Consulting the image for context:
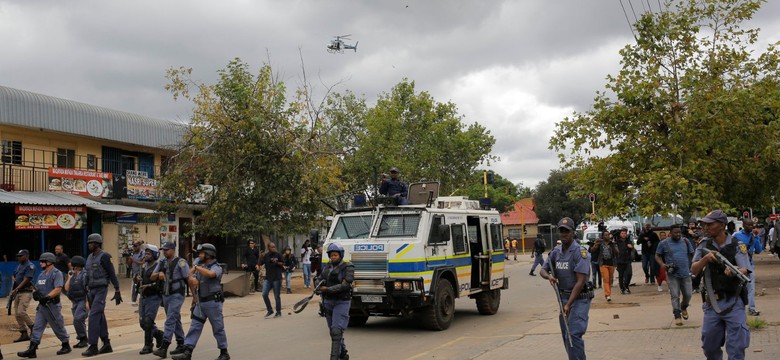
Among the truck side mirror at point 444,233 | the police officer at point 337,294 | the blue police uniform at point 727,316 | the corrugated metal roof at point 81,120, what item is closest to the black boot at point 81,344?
the police officer at point 337,294

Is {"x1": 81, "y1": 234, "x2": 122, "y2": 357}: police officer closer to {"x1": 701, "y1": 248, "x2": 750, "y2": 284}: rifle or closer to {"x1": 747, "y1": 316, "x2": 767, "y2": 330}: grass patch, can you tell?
{"x1": 701, "y1": 248, "x2": 750, "y2": 284}: rifle

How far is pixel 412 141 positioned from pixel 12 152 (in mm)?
20066

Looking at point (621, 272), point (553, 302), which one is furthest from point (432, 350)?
point (621, 272)

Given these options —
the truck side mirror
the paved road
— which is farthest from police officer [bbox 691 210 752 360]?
the truck side mirror

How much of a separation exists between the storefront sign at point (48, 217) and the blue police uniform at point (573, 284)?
1931 centimetres

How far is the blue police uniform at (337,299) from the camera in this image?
8633 millimetres

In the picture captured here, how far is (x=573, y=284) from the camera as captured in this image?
24.6ft

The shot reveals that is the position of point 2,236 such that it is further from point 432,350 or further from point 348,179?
point 432,350

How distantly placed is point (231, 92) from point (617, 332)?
1532 cm

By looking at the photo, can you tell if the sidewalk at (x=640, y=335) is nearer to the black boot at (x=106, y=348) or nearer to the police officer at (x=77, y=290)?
the black boot at (x=106, y=348)

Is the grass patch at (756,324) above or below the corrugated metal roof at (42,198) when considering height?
below

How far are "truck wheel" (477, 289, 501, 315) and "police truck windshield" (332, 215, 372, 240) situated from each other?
3.25 metres

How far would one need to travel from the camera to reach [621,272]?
18.3 m

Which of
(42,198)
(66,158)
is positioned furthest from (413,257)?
(66,158)
